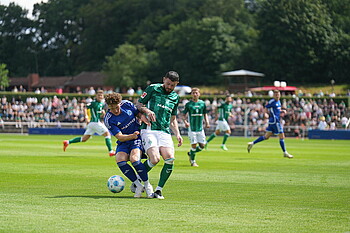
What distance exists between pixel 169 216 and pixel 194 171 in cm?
840

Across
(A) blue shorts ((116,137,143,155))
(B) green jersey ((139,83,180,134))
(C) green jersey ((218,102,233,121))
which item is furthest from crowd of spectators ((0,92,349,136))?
(A) blue shorts ((116,137,143,155))

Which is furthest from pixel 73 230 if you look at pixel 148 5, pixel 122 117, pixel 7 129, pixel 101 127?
pixel 148 5

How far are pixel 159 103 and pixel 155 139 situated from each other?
0.66 m

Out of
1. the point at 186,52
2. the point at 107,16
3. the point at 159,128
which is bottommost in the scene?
the point at 159,128

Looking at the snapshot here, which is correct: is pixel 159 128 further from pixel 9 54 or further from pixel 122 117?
pixel 9 54

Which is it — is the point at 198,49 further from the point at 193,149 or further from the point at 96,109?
the point at 193,149

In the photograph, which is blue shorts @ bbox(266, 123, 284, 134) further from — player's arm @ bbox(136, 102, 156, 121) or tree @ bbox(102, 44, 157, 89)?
tree @ bbox(102, 44, 157, 89)

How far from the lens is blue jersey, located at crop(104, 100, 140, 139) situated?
1195cm

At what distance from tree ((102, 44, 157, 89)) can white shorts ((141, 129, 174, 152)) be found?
78.3 metres

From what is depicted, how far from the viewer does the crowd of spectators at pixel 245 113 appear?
153 ft

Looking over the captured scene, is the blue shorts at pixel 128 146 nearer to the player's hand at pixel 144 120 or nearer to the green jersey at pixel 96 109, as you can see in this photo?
the player's hand at pixel 144 120

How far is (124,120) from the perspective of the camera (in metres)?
12.0

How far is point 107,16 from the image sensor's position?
10844 cm

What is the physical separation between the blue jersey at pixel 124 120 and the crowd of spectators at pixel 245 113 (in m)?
31.5
